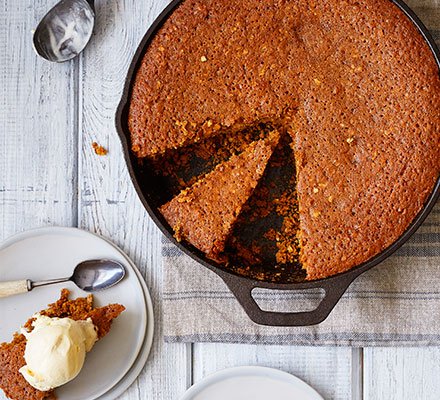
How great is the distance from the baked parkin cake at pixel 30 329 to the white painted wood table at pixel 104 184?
0.23m

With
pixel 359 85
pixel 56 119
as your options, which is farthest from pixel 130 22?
pixel 359 85

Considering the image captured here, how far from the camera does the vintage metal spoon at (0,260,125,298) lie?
243 cm

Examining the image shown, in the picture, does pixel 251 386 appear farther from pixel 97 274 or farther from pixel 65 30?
pixel 65 30

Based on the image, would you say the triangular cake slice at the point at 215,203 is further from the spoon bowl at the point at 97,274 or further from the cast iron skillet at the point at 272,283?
the spoon bowl at the point at 97,274

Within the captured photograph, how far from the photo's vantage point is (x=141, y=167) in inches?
92.4

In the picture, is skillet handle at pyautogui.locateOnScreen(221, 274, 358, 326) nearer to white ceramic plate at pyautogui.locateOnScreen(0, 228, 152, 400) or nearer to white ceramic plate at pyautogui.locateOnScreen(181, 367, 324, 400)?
white ceramic plate at pyautogui.locateOnScreen(181, 367, 324, 400)

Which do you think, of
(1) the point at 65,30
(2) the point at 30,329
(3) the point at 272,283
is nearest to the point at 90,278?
(2) the point at 30,329

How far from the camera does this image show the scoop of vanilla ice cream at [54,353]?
2.23 m

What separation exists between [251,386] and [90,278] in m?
0.84

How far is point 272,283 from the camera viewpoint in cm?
213

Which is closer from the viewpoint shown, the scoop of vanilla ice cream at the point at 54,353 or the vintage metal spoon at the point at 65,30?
the scoop of vanilla ice cream at the point at 54,353

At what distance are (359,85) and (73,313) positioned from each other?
4.93 feet

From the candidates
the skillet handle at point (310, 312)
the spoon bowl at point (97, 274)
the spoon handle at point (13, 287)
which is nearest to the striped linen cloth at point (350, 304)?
the spoon bowl at point (97, 274)

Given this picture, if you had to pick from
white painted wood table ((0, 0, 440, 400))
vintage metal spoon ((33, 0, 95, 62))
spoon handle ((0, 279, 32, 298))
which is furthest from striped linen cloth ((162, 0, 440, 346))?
vintage metal spoon ((33, 0, 95, 62))
